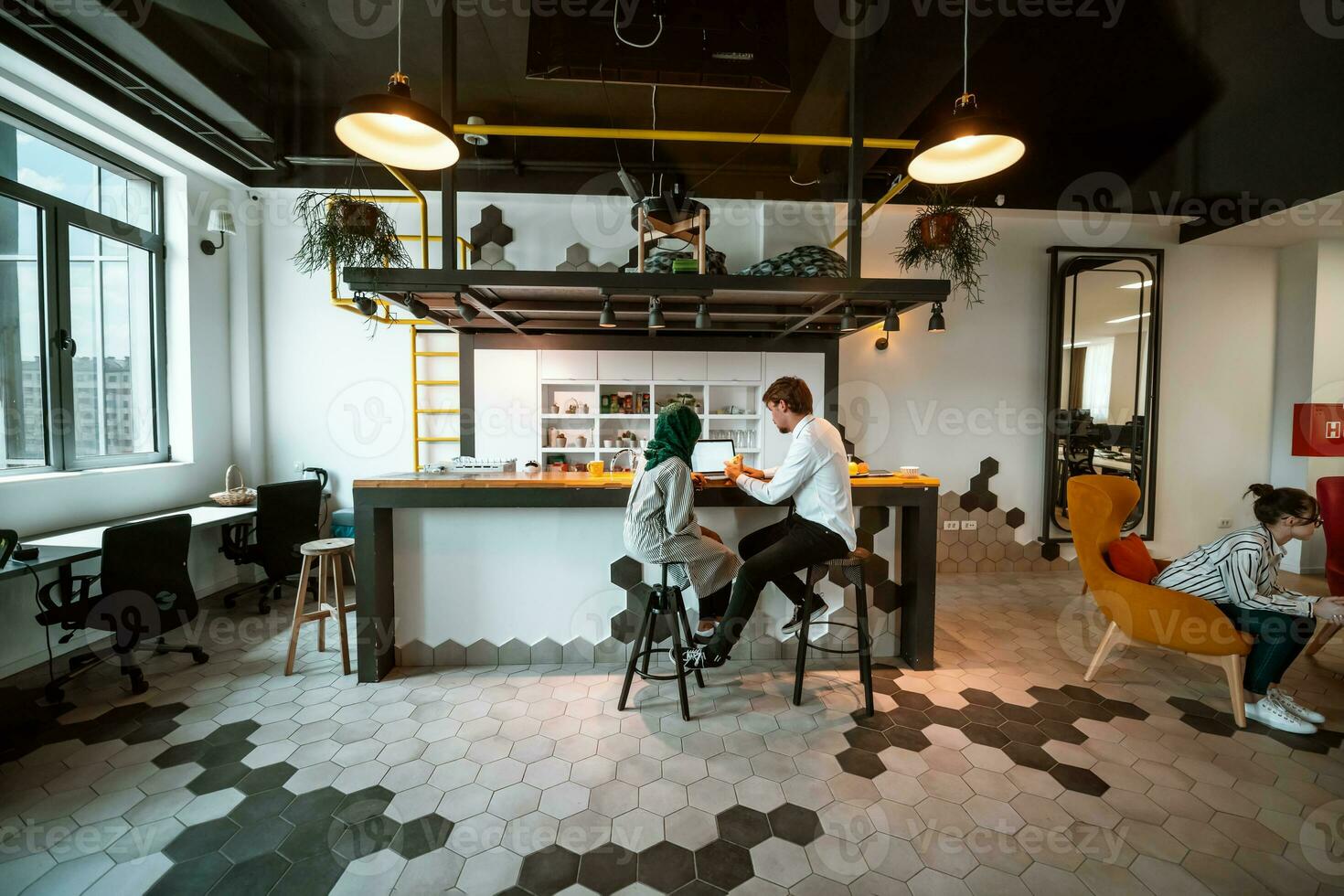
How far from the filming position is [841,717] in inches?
95.7

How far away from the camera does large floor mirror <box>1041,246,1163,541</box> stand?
4.85 metres

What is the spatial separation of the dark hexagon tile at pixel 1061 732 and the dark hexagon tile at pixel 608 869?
5.20 ft

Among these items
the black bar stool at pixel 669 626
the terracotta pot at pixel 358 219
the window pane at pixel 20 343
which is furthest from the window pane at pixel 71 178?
the black bar stool at pixel 669 626

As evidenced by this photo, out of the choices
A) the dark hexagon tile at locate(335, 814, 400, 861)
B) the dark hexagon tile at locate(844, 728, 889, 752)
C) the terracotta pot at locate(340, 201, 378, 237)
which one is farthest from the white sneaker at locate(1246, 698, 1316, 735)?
the terracotta pot at locate(340, 201, 378, 237)

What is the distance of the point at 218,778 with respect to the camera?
2016mm

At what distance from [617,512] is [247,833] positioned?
1.83m

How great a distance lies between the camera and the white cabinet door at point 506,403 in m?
4.69

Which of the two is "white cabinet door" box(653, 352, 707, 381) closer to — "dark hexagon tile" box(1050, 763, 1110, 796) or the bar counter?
the bar counter

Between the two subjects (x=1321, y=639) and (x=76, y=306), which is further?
(x=76, y=306)

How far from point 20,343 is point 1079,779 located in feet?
19.3

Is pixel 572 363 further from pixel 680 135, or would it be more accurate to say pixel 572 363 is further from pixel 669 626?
pixel 669 626

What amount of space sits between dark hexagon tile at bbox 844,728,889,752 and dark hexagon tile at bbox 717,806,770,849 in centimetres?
62

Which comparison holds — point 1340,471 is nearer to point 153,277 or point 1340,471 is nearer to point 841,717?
point 841,717

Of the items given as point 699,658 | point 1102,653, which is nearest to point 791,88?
point 699,658
